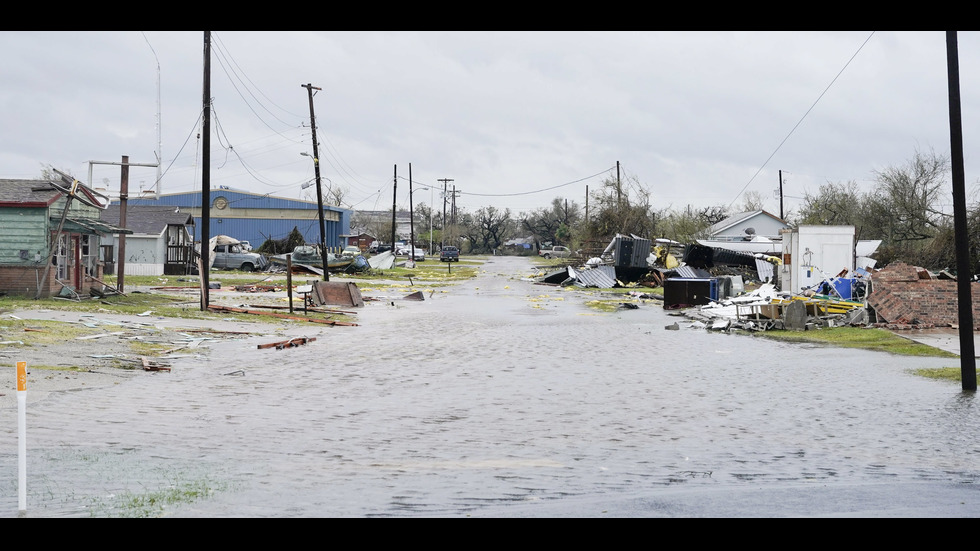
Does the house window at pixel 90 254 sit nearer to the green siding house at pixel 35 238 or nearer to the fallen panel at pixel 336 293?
the green siding house at pixel 35 238

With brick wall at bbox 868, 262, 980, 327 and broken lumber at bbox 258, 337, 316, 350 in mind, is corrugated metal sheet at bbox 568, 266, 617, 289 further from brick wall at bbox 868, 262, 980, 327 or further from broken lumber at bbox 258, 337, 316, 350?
broken lumber at bbox 258, 337, 316, 350

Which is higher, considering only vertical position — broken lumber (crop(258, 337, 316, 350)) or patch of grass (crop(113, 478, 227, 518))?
broken lumber (crop(258, 337, 316, 350))

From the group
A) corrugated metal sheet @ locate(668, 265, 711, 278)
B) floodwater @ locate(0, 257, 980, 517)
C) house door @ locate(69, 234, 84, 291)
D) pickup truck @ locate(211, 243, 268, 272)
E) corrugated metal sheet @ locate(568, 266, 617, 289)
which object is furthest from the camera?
pickup truck @ locate(211, 243, 268, 272)

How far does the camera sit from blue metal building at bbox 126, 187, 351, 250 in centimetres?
9125

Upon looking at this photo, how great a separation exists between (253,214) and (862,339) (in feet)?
251

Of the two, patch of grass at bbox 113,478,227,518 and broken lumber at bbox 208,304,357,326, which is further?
broken lumber at bbox 208,304,357,326

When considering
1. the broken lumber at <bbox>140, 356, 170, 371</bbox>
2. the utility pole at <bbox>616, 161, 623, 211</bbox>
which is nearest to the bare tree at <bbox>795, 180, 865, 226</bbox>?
the utility pole at <bbox>616, 161, 623, 211</bbox>

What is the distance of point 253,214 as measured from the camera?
93188 mm

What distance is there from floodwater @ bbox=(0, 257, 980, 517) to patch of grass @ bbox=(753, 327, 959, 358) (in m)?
1.48

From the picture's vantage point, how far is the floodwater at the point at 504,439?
309 inches

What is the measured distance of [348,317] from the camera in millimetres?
30891

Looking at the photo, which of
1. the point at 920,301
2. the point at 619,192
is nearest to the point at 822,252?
the point at 920,301

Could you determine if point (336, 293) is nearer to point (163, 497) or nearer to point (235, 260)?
point (235, 260)
